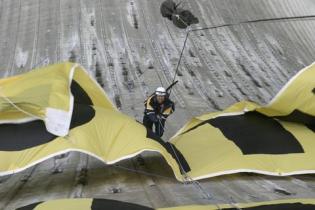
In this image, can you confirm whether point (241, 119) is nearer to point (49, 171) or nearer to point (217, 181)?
point (217, 181)

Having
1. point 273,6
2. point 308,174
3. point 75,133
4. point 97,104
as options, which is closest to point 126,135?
point 75,133

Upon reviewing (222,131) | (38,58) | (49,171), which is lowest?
(38,58)

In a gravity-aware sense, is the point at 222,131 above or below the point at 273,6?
above

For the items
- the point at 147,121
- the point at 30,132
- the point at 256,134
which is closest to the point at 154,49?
the point at 147,121

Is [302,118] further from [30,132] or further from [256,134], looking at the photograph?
[30,132]

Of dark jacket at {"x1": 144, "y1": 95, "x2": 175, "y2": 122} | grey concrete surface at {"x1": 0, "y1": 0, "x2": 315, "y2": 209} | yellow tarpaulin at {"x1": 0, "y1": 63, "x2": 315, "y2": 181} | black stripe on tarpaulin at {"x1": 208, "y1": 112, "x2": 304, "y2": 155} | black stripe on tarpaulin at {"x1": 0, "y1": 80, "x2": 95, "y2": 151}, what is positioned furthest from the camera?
grey concrete surface at {"x1": 0, "y1": 0, "x2": 315, "y2": 209}

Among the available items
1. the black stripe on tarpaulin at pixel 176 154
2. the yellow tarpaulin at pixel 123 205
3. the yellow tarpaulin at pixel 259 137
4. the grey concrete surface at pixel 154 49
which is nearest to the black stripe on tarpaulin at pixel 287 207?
the yellow tarpaulin at pixel 123 205

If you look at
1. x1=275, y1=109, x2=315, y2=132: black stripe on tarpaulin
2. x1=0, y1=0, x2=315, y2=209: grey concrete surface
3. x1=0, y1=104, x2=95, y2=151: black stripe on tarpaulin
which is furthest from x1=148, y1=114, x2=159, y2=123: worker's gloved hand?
x1=275, y1=109, x2=315, y2=132: black stripe on tarpaulin

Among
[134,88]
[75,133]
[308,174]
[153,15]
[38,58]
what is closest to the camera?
[75,133]

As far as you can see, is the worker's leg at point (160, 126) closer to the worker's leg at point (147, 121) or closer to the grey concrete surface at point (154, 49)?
the worker's leg at point (147, 121)

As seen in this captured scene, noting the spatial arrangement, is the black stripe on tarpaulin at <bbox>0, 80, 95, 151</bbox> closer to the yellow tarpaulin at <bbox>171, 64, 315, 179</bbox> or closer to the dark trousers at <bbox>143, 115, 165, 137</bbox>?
the yellow tarpaulin at <bbox>171, 64, 315, 179</bbox>
